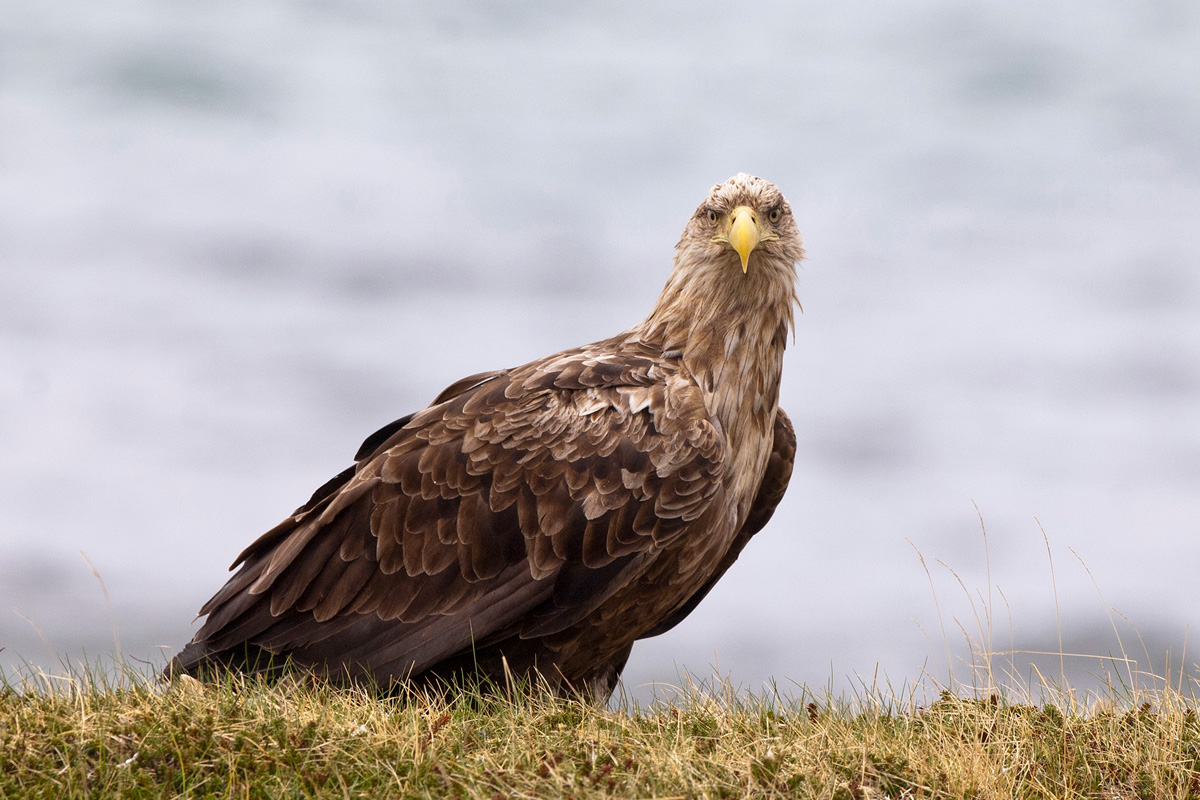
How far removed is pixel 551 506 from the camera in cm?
648

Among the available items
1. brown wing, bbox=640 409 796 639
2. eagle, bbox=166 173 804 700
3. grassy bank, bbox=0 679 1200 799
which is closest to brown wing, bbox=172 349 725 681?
eagle, bbox=166 173 804 700

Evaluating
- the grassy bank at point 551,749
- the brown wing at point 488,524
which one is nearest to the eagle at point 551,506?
the brown wing at point 488,524

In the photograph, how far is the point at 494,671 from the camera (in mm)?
6715

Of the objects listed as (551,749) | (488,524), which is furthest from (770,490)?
(551,749)

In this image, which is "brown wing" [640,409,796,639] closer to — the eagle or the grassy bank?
the eagle

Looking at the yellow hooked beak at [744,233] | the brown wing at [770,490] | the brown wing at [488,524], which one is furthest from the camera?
the brown wing at [770,490]

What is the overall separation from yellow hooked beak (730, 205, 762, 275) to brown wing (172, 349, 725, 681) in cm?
84

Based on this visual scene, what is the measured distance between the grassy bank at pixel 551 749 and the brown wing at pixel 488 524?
70 cm

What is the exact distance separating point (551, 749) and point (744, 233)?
3.22m

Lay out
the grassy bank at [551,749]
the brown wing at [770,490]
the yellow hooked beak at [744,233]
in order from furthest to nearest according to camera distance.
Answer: the brown wing at [770,490] < the yellow hooked beak at [744,233] < the grassy bank at [551,749]

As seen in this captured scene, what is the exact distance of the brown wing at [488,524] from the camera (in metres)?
6.38

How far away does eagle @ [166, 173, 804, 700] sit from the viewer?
641 centimetres

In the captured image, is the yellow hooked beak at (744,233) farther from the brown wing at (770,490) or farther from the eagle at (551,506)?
the brown wing at (770,490)

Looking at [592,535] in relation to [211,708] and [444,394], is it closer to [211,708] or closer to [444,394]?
[444,394]
